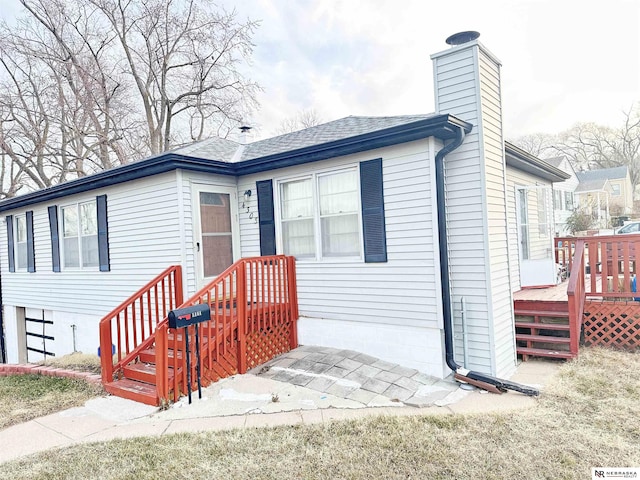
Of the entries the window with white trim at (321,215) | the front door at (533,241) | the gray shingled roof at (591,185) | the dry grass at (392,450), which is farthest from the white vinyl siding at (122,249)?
the gray shingled roof at (591,185)

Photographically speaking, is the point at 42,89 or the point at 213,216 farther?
the point at 42,89

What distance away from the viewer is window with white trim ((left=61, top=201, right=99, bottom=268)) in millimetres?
7941

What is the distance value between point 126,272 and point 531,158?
7493 mm

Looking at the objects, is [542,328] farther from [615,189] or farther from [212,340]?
[615,189]

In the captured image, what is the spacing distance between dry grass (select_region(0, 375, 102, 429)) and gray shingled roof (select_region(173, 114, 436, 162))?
3.52m

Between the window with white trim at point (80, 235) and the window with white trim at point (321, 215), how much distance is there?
4018mm

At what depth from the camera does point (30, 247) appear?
9.68 m

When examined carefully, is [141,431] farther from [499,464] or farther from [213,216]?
[213,216]

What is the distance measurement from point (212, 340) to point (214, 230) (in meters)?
2.15

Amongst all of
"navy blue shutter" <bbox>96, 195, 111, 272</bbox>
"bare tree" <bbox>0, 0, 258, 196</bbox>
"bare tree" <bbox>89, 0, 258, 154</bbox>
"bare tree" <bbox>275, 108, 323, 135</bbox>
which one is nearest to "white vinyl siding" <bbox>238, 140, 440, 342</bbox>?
"navy blue shutter" <bbox>96, 195, 111, 272</bbox>

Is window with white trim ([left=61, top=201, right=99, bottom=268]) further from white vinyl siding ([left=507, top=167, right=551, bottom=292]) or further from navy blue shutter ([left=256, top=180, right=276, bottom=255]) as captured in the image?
white vinyl siding ([left=507, top=167, right=551, bottom=292])

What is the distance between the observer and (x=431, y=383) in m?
4.87

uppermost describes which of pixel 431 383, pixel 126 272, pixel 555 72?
pixel 555 72

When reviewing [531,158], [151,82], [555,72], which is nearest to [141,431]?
[531,158]
